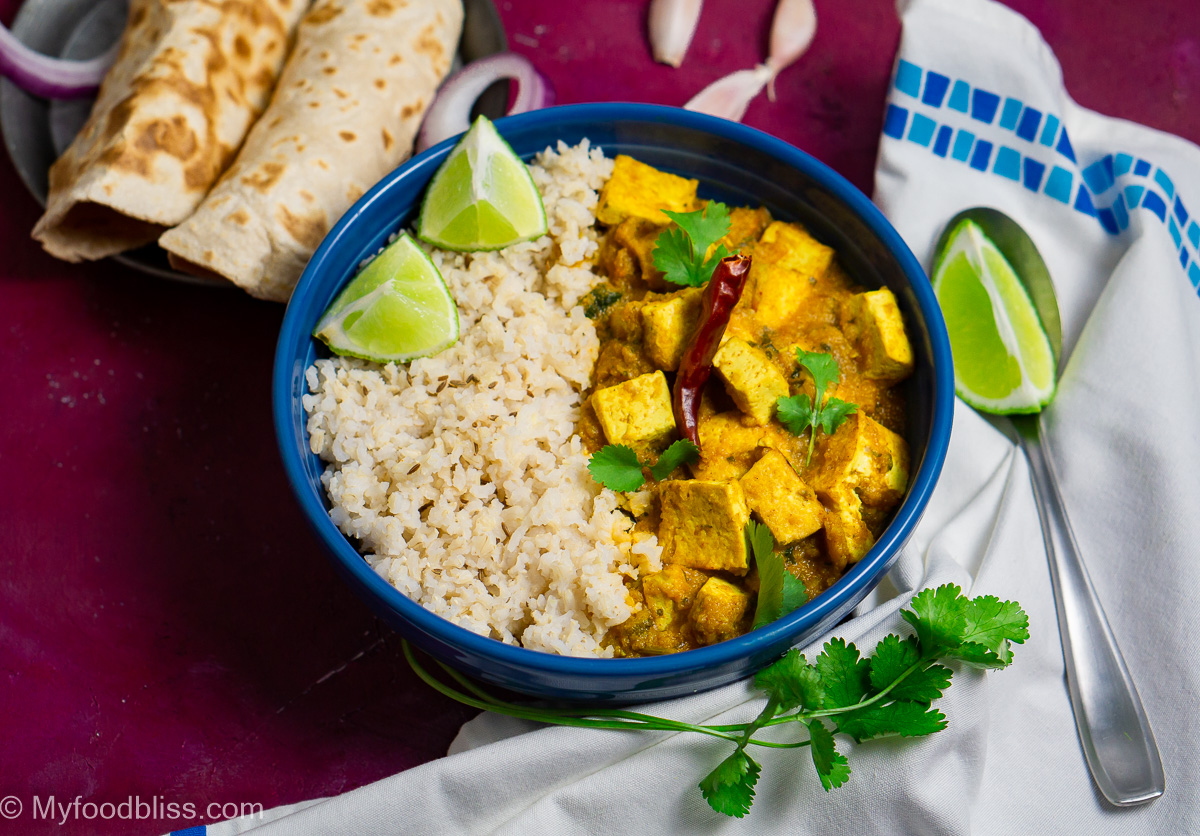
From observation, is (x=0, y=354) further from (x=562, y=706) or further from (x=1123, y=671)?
(x=1123, y=671)

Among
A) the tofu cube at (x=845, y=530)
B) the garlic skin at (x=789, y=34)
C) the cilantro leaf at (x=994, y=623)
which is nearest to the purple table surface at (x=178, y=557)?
the garlic skin at (x=789, y=34)

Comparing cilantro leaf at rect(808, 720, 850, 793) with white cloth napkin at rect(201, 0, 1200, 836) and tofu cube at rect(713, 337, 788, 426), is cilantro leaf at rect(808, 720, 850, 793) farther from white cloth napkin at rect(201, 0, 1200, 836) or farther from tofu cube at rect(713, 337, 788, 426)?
tofu cube at rect(713, 337, 788, 426)

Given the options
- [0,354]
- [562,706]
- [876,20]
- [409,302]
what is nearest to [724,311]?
[409,302]

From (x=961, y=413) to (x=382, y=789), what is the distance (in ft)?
5.77

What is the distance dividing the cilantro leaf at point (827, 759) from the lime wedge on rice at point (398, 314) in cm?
122

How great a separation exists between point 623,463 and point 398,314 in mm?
648

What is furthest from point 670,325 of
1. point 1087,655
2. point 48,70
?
point 48,70

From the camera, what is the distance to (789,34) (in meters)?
3.15

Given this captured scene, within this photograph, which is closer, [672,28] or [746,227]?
[746,227]

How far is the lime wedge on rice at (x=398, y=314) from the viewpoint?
7.36 feet

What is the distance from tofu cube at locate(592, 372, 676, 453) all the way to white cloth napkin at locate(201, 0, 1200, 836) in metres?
0.62

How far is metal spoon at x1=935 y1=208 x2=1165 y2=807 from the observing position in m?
2.22

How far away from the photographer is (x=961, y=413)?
2.54 metres

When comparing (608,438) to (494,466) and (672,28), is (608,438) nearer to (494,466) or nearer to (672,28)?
(494,466)
